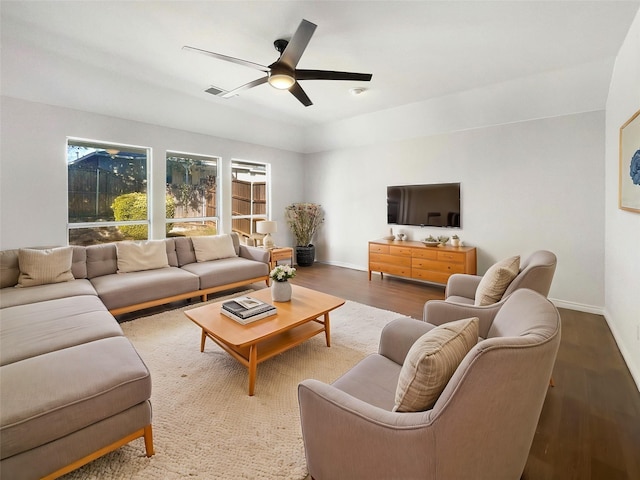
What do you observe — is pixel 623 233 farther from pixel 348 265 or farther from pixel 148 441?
pixel 348 265

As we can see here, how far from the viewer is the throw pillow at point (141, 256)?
3814 millimetres

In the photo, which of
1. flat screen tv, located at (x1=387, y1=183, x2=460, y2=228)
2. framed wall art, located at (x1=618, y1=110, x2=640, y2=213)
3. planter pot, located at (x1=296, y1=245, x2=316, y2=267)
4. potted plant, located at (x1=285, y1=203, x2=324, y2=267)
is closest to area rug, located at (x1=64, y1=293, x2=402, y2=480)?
framed wall art, located at (x1=618, y1=110, x2=640, y2=213)

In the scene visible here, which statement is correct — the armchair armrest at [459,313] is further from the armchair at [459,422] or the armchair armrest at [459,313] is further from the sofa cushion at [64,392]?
the sofa cushion at [64,392]

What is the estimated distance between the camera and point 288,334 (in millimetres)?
2619

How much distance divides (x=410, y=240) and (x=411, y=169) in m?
1.26

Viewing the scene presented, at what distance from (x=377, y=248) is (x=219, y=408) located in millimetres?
3780

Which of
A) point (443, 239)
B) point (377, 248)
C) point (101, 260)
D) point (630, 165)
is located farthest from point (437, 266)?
point (101, 260)

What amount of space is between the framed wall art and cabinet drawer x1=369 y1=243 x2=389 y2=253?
2.93m

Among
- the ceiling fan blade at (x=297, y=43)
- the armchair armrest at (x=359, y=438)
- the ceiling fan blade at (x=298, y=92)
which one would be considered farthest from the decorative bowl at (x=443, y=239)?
the armchair armrest at (x=359, y=438)

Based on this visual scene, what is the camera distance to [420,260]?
470 centimetres

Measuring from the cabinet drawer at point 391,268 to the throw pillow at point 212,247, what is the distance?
2.40m

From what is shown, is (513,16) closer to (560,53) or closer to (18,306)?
(560,53)

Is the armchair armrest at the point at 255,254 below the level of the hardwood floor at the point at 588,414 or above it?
above

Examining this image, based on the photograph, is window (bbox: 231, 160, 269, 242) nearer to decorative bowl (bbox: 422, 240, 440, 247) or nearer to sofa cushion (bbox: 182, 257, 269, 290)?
sofa cushion (bbox: 182, 257, 269, 290)
